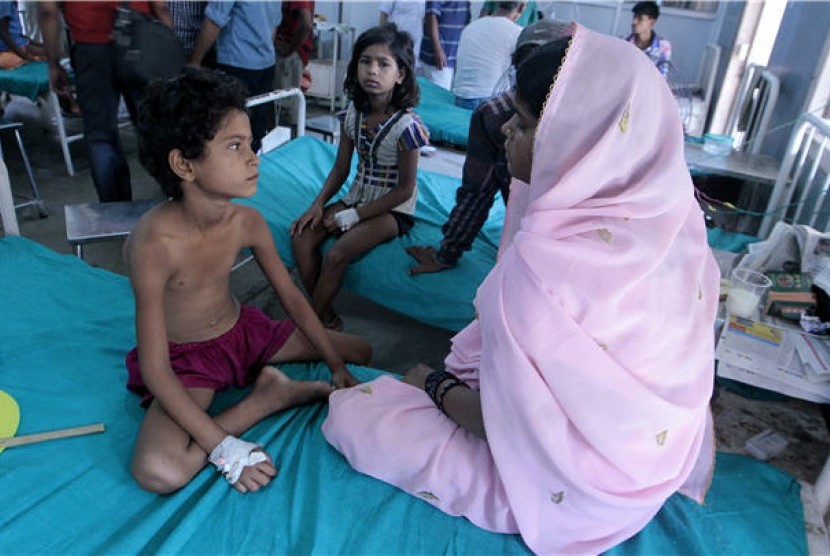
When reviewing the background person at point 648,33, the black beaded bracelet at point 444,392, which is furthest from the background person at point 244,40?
the background person at point 648,33

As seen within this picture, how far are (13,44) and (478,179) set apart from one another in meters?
4.02

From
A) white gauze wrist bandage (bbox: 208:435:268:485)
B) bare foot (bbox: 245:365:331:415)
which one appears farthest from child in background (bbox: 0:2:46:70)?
white gauze wrist bandage (bbox: 208:435:268:485)

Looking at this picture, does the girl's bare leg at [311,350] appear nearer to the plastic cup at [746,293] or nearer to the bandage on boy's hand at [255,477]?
the bandage on boy's hand at [255,477]

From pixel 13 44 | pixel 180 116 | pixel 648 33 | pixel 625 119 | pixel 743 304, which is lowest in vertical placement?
pixel 743 304

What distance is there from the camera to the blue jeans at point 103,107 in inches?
118

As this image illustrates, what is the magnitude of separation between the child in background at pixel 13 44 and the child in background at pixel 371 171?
2.91 metres

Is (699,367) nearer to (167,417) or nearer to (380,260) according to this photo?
(167,417)

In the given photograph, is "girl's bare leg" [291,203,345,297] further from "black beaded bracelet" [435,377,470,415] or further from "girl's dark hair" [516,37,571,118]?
"girl's dark hair" [516,37,571,118]

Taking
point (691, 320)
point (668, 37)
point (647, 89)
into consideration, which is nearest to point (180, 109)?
point (647, 89)

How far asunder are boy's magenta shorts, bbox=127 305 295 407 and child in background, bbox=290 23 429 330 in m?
0.68

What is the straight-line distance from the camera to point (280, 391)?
5.43 feet

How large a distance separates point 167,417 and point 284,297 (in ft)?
1.61

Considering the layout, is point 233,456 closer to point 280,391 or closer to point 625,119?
point 280,391

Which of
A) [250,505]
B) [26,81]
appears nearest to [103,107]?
[26,81]
